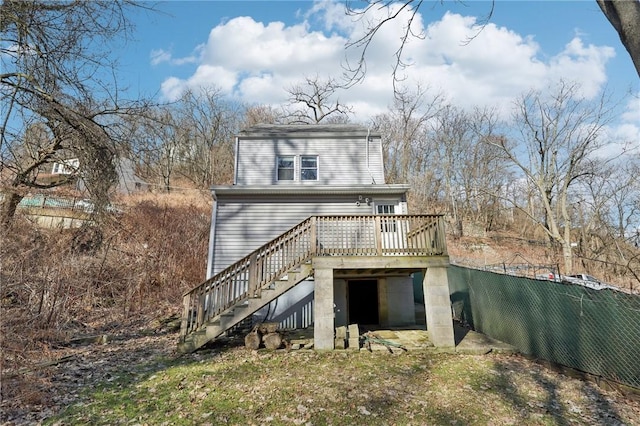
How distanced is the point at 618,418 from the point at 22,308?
38.9ft

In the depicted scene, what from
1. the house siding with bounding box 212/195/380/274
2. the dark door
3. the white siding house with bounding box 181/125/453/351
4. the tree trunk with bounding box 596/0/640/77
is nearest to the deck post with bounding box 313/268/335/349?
the white siding house with bounding box 181/125/453/351

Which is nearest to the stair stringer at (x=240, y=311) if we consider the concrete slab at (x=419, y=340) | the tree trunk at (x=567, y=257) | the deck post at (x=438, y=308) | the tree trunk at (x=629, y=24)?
the concrete slab at (x=419, y=340)

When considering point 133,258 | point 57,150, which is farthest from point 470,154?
point 57,150

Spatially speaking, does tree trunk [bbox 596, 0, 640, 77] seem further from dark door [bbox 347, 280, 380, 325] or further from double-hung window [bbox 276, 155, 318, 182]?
double-hung window [bbox 276, 155, 318, 182]

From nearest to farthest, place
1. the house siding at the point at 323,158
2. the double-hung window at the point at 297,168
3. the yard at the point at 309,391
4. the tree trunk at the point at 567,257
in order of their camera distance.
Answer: the yard at the point at 309,391 < the house siding at the point at 323,158 < the double-hung window at the point at 297,168 < the tree trunk at the point at 567,257

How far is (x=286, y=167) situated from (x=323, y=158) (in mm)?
1570

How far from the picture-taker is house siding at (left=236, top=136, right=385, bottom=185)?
484 inches

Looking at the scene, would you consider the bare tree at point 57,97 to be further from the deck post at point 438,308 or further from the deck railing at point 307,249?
the deck post at point 438,308

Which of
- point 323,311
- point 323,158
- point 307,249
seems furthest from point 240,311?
point 323,158

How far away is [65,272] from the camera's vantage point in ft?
30.5

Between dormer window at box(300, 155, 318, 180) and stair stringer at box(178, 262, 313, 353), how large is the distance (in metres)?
5.11

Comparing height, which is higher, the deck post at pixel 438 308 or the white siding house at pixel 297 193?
the white siding house at pixel 297 193

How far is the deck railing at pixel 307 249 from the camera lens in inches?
309

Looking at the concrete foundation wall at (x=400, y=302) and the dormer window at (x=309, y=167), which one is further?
the dormer window at (x=309, y=167)
